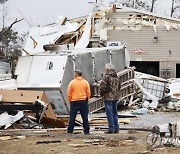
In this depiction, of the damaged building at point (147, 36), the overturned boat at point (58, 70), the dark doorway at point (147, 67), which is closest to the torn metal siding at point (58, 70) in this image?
the overturned boat at point (58, 70)

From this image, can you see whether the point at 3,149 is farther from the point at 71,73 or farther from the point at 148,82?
the point at 148,82

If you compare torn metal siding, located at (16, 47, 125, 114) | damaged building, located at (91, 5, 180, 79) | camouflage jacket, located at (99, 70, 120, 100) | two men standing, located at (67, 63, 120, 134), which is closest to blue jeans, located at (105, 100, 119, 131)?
two men standing, located at (67, 63, 120, 134)

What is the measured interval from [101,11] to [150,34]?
385 cm

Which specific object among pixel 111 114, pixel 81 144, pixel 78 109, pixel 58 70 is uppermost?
pixel 58 70

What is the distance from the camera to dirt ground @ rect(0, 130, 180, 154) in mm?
10289

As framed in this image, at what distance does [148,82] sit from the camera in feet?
77.5

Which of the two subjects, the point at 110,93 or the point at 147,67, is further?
the point at 147,67

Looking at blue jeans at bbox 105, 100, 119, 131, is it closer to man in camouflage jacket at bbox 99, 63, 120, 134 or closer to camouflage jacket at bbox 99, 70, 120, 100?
man in camouflage jacket at bbox 99, 63, 120, 134

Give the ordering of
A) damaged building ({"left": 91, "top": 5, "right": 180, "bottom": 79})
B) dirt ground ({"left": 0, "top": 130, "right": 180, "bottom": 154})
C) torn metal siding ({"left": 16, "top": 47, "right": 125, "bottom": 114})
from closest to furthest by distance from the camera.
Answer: dirt ground ({"left": 0, "top": 130, "right": 180, "bottom": 154}), torn metal siding ({"left": 16, "top": 47, "right": 125, "bottom": 114}), damaged building ({"left": 91, "top": 5, "right": 180, "bottom": 79})

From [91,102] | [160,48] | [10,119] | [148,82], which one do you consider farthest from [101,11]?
[10,119]

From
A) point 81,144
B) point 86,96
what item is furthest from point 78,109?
point 81,144

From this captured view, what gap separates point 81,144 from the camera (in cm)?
1115

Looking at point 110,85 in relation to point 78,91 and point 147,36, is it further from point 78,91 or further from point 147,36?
point 147,36

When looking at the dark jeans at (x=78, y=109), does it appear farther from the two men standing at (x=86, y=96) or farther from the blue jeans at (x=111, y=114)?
the blue jeans at (x=111, y=114)
